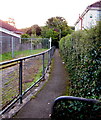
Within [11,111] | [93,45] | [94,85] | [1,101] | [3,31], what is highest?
[3,31]

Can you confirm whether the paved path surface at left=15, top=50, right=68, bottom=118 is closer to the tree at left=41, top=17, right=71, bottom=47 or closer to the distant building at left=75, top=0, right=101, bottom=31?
the distant building at left=75, top=0, right=101, bottom=31

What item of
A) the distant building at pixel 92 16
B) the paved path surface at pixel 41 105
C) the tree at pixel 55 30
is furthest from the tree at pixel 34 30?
the paved path surface at pixel 41 105

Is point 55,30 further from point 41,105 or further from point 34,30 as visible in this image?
point 41,105

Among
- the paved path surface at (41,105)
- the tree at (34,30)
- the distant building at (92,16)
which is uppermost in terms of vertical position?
the tree at (34,30)

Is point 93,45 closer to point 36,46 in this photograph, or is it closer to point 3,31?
point 3,31

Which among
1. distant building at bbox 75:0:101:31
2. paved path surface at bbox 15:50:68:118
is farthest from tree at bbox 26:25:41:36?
paved path surface at bbox 15:50:68:118

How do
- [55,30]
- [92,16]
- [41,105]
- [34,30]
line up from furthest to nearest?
[55,30] → [34,30] → [92,16] → [41,105]

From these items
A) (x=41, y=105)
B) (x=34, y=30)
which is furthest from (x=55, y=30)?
(x=41, y=105)

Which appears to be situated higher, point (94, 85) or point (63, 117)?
point (94, 85)

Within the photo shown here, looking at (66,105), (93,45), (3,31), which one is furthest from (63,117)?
(3,31)

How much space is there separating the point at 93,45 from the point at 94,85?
0.66 meters

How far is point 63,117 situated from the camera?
7.25ft

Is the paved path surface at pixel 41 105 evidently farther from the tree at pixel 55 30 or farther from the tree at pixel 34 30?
the tree at pixel 34 30

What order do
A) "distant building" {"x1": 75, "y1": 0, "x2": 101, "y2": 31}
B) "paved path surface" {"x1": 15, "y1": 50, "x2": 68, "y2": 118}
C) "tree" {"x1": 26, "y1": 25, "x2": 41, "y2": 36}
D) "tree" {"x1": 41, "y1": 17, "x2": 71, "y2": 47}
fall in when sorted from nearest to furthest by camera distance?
"paved path surface" {"x1": 15, "y1": 50, "x2": 68, "y2": 118}, "distant building" {"x1": 75, "y1": 0, "x2": 101, "y2": 31}, "tree" {"x1": 41, "y1": 17, "x2": 71, "y2": 47}, "tree" {"x1": 26, "y1": 25, "x2": 41, "y2": 36}
